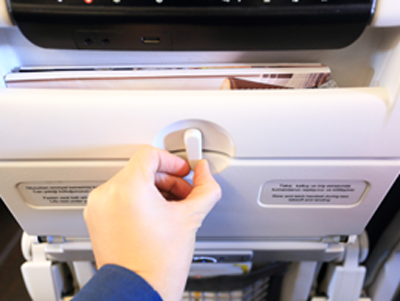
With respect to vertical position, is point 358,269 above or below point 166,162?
below

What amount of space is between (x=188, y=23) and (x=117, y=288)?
318 millimetres

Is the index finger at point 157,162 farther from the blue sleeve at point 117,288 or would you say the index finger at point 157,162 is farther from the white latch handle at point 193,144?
the blue sleeve at point 117,288

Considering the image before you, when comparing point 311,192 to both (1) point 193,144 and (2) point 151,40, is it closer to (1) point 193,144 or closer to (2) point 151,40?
(1) point 193,144

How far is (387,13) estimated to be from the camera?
1.08 ft

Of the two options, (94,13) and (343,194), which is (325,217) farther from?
(94,13)

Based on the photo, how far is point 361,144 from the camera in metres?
0.38

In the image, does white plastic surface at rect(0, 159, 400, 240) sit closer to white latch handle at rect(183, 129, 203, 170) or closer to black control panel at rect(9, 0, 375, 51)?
white latch handle at rect(183, 129, 203, 170)

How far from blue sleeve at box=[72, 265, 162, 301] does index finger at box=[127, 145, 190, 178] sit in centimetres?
12

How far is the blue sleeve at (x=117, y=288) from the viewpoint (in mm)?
311

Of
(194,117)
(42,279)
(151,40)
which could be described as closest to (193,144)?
(194,117)

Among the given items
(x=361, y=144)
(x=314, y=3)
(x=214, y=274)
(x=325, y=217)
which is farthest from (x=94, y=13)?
(x=214, y=274)

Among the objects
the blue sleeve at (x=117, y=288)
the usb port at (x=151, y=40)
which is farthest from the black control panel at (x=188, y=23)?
the blue sleeve at (x=117, y=288)

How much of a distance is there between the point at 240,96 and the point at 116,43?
18 cm

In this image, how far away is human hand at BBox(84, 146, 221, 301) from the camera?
0.33 metres
